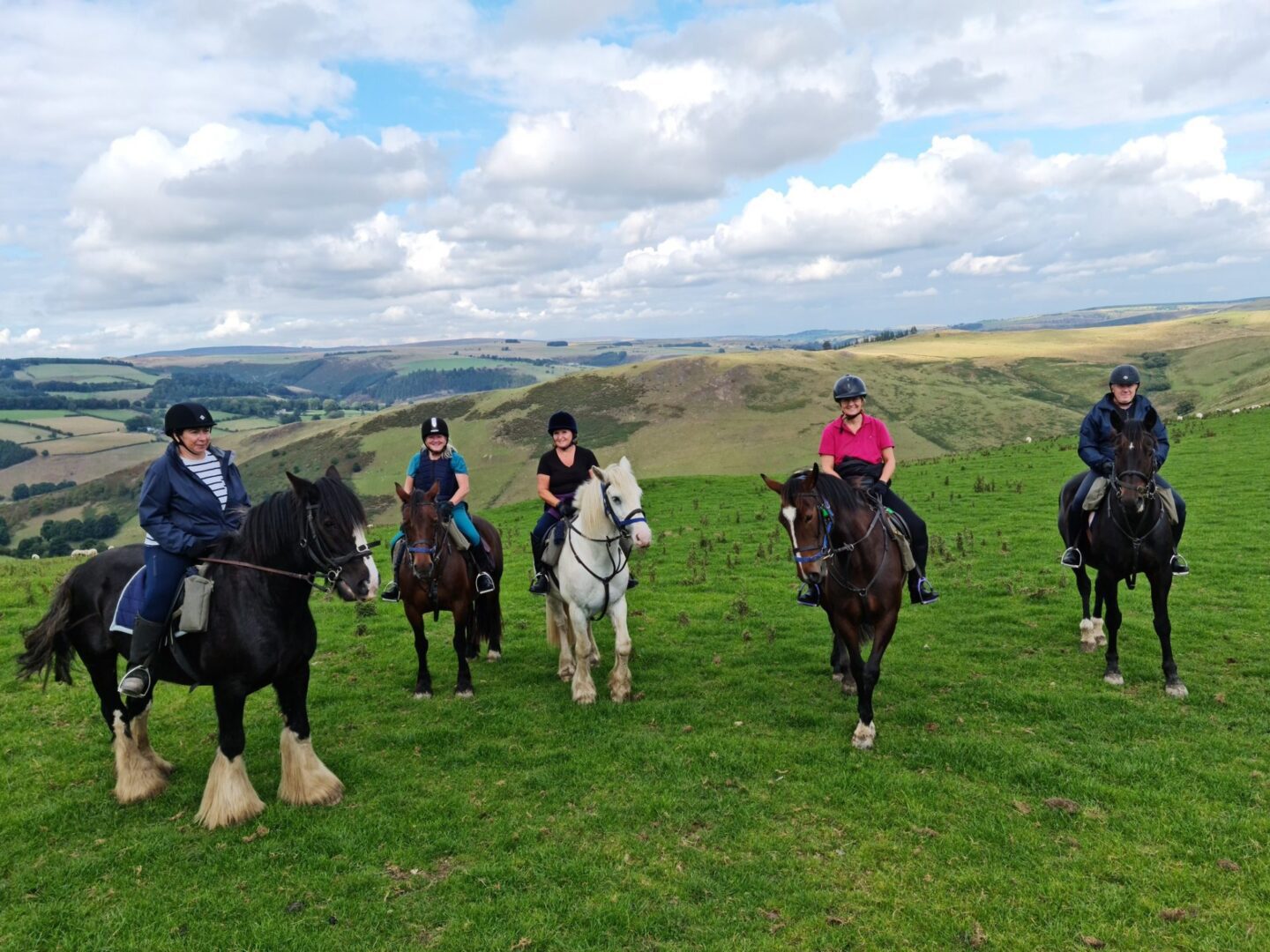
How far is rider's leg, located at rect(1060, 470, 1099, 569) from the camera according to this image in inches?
394

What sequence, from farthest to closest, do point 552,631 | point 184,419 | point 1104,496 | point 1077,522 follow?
point 552,631, point 1077,522, point 1104,496, point 184,419

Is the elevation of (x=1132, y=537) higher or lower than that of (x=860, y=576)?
higher

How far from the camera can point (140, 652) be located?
21.4 feet

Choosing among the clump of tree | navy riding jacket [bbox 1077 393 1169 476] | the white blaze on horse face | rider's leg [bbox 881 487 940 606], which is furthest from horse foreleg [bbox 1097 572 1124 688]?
the clump of tree

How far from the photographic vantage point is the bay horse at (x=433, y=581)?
902 centimetres

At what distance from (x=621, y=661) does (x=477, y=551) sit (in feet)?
9.28

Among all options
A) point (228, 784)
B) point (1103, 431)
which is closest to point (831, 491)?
point (1103, 431)

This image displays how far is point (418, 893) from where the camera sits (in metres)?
5.72

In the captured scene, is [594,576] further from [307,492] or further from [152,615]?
[152,615]

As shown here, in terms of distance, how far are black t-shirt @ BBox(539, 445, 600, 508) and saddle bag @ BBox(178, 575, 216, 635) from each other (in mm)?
4804

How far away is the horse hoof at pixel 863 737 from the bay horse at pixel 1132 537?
149 inches

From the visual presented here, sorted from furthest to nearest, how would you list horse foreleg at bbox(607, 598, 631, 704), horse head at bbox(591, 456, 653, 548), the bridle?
horse foreleg at bbox(607, 598, 631, 704) < horse head at bbox(591, 456, 653, 548) < the bridle

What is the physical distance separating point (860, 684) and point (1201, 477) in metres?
20.6

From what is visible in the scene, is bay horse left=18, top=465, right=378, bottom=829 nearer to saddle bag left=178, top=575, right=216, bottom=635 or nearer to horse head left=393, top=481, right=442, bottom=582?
saddle bag left=178, top=575, right=216, bottom=635
